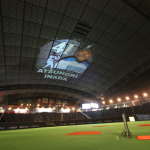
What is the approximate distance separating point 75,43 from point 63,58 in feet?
17.5

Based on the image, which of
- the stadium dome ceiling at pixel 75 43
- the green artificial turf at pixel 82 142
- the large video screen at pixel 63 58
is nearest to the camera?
the green artificial turf at pixel 82 142

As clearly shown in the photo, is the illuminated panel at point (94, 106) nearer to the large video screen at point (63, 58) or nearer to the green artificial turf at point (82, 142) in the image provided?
the large video screen at point (63, 58)

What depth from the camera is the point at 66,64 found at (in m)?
28.2

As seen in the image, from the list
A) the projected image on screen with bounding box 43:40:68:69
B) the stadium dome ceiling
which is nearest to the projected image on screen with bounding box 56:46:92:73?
the stadium dome ceiling

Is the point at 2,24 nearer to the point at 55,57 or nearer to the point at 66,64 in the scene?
the point at 55,57

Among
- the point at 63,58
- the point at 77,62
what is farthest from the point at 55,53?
the point at 77,62

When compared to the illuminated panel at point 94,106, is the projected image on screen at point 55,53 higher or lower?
higher

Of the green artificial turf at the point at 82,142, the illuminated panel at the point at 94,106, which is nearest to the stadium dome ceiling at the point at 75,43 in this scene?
the illuminated panel at the point at 94,106

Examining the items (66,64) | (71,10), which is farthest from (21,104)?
(71,10)

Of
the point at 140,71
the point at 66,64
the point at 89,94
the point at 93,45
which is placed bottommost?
the point at 89,94

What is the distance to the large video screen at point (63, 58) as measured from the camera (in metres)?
23.0

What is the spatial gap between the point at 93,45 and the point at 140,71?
17728 millimetres

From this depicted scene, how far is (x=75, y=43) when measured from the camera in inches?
909

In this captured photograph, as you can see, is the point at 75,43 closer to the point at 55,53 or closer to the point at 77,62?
the point at 55,53
